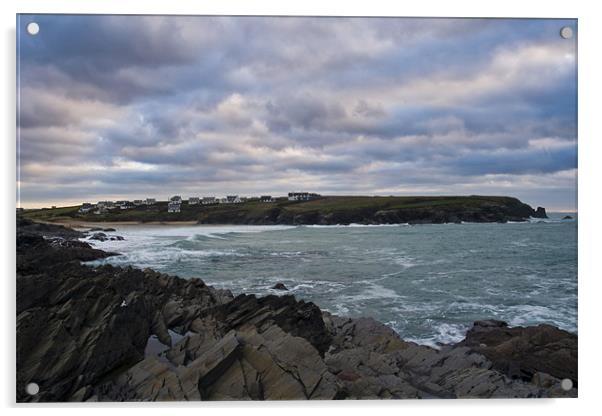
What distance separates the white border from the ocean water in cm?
27

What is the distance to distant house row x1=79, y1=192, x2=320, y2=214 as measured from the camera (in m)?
4.54

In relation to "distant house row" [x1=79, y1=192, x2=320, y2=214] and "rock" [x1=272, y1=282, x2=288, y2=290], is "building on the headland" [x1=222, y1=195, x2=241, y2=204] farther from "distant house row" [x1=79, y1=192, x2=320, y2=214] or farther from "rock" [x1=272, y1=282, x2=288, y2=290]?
"rock" [x1=272, y1=282, x2=288, y2=290]

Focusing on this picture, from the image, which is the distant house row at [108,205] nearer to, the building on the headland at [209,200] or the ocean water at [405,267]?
the ocean water at [405,267]

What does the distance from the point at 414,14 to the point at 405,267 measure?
309 cm

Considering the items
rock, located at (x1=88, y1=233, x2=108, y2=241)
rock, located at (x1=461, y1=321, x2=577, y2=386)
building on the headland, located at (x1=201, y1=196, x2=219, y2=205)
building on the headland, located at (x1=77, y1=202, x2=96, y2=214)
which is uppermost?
building on the headland, located at (x1=201, y1=196, x2=219, y2=205)

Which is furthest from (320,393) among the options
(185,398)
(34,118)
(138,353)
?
(34,118)

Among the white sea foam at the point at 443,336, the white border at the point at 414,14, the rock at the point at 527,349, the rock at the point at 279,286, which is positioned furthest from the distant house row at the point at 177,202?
the rock at the point at 527,349

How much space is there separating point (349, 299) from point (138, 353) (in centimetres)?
255

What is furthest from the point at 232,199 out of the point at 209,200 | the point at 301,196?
the point at 301,196

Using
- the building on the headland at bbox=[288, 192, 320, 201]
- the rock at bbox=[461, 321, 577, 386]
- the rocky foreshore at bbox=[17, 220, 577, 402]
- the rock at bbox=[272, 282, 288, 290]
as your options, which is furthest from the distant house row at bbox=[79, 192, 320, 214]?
the rock at bbox=[461, 321, 577, 386]

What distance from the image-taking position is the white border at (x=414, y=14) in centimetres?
415

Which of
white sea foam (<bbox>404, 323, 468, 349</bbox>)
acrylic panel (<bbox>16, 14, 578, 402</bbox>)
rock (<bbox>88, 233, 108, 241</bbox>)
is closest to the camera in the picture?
acrylic panel (<bbox>16, 14, 578, 402</bbox>)

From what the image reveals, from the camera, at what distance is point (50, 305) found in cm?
426

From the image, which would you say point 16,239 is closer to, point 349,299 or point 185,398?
point 185,398
